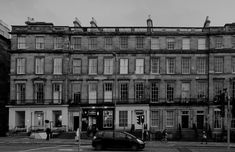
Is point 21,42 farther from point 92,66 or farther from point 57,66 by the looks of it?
point 92,66

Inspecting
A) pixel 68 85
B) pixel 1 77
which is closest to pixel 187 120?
pixel 68 85

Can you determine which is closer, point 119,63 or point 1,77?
point 119,63

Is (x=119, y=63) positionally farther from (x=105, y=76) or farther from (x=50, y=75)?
(x=50, y=75)

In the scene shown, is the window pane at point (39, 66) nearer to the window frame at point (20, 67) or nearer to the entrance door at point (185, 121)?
the window frame at point (20, 67)

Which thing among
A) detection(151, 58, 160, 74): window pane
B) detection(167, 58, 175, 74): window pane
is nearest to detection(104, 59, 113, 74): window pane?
detection(151, 58, 160, 74): window pane

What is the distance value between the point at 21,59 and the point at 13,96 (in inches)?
Result: 217

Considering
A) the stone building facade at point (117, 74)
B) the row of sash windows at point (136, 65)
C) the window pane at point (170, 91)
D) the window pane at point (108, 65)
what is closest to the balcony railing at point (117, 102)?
the stone building facade at point (117, 74)

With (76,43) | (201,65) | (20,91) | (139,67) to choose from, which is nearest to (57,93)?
(20,91)

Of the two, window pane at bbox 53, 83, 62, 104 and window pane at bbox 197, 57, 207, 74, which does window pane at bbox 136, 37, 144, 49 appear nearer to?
window pane at bbox 197, 57, 207, 74

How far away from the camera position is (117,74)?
5131 cm

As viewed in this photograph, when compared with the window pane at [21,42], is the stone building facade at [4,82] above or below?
below

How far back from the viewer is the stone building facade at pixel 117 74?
1992 inches

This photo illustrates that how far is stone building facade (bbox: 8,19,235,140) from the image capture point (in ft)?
166

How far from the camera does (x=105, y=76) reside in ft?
169
